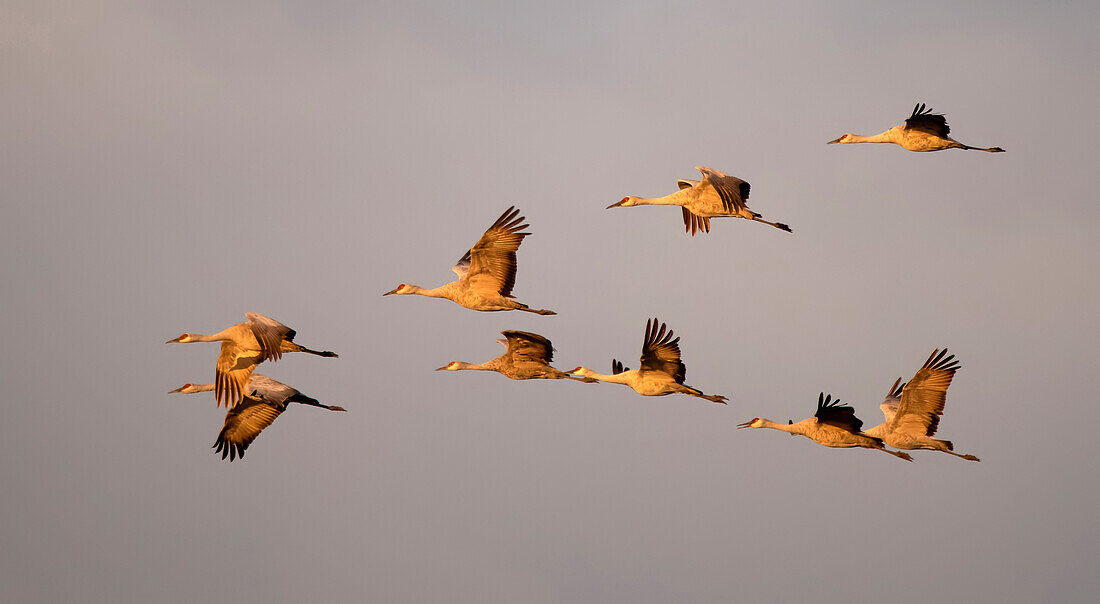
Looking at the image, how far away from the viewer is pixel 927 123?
80.1 feet

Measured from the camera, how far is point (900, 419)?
2370 centimetres

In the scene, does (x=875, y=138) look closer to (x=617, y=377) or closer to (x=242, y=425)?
(x=617, y=377)

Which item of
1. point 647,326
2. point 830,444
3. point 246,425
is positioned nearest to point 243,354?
point 246,425

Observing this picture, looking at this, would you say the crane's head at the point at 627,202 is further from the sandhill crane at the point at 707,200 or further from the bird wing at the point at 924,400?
the bird wing at the point at 924,400

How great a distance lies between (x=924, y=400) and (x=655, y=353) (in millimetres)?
4907

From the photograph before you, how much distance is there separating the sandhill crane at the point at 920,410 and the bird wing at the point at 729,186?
4347 mm

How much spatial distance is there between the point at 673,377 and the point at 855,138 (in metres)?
7.18

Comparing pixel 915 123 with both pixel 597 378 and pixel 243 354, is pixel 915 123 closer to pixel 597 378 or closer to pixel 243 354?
pixel 597 378

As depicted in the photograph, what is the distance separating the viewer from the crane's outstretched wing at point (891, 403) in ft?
78.6

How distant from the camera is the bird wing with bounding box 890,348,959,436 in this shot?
23625 millimetres

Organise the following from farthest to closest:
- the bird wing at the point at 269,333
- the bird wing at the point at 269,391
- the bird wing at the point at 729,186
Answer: the bird wing at the point at 269,391
the bird wing at the point at 729,186
the bird wing at the point at 269,333

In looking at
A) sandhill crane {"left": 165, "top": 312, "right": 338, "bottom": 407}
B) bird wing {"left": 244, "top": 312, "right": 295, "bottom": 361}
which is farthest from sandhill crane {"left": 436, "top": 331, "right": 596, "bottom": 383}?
bird wing {"left": 244, "top": 312, "right": 295, "bottom": 361}

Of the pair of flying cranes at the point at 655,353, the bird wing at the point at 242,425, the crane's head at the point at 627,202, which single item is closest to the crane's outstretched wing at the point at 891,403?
the pair of flying cranes at the point at 655,353

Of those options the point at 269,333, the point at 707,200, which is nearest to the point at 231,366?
the point at 269,333
